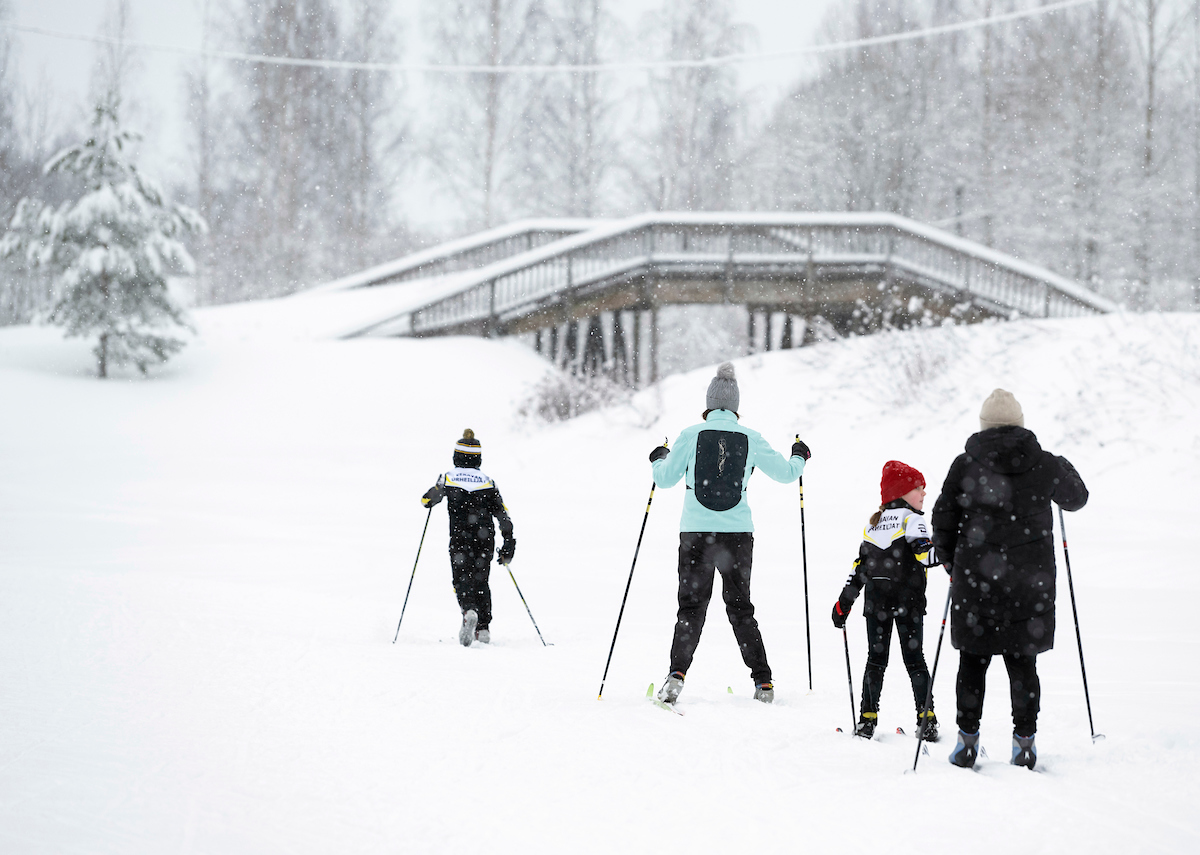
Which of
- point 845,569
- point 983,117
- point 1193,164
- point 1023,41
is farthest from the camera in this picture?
point 1023,41

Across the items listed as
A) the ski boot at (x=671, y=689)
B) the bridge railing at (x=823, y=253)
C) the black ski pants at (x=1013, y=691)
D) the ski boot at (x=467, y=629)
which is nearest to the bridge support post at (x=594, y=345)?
the bridge railing at (x=823, y=253)

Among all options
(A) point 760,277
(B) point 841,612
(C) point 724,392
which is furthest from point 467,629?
(A) point 760,277

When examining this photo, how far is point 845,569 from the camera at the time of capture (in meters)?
8.06

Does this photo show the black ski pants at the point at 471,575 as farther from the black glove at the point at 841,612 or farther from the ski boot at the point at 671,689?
the black glove at the point at 841,612

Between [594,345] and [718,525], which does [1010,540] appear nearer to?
[718,525]

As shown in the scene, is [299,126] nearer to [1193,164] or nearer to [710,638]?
[1193,164]

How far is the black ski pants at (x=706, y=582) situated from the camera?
4.73 metres

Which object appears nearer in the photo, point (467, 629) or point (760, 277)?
point (467, 629)

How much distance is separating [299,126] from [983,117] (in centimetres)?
2300

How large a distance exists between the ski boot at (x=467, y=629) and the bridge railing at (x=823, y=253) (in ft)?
47.9

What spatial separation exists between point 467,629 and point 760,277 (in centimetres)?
1496

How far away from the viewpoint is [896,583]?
418 cm

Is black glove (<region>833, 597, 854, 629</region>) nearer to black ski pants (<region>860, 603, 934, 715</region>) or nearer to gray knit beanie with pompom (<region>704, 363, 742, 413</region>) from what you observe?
black ski pants (<region>860, 603, 934, 715</region>)

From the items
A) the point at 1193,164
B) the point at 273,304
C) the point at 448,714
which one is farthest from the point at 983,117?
the point at 448,714
